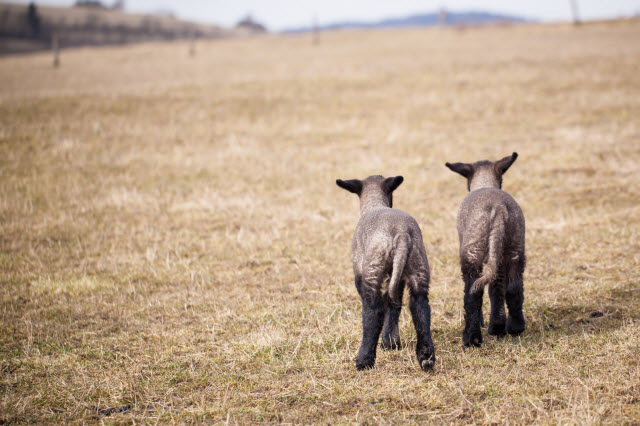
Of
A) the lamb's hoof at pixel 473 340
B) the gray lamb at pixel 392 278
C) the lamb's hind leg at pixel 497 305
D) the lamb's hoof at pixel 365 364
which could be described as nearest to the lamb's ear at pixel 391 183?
the gray lamb at pixel 392 278

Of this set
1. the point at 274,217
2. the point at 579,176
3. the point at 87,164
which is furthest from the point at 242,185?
the point at 579,176

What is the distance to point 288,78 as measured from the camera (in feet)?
95.6

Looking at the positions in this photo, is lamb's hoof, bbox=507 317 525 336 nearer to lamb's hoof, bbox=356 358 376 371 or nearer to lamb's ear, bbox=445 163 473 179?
lamb's hoof, bbox=356 358 376 371

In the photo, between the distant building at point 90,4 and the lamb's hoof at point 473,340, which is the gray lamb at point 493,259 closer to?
the lamb's hoof at point 473,340

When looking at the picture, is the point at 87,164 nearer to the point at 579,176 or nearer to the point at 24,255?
the point at 24,255

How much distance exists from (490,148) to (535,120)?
178 inches

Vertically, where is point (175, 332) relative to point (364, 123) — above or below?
below

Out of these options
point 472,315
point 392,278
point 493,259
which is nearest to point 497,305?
point 472,315

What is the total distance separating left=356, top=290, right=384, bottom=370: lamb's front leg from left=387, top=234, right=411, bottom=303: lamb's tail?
160 mm

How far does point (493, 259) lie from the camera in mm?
5648

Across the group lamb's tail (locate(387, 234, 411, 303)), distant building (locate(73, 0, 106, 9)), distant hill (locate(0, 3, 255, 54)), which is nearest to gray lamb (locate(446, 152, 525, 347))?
lamb's tail (locate(387, 234, 411, 303))

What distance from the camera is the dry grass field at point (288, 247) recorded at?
5.09 m

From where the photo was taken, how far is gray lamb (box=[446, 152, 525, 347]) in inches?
226

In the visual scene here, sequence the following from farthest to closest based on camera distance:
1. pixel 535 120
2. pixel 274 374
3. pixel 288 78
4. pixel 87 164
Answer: pixel 288 78, pixel 535 120, pixel 87 164, pixel 274 374
